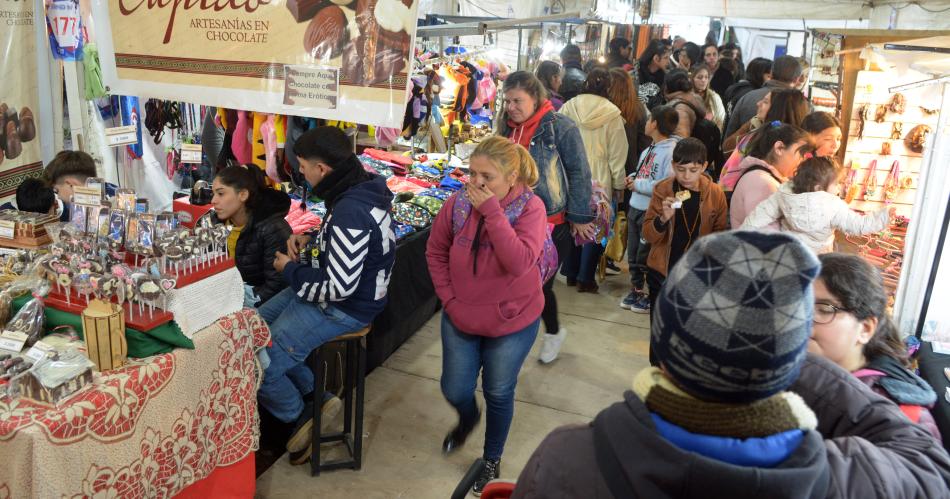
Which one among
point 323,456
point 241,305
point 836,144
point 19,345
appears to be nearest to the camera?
point 19,345

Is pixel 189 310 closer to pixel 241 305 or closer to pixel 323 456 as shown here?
pixel 241 305

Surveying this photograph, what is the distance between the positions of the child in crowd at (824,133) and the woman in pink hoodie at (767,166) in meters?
0.18

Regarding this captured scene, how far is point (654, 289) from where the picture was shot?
12.9ft

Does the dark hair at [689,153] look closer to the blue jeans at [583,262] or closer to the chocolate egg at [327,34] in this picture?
the blue jeans at [583,262]

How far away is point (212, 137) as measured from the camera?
16.2ft

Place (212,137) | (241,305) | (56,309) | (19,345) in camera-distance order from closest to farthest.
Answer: (19,345) → (56,309) → (241,305) → (212,137)

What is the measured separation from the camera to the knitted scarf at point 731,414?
36.1 inches

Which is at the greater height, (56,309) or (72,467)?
Result: (56,309)

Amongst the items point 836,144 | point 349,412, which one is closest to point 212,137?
point 349,412

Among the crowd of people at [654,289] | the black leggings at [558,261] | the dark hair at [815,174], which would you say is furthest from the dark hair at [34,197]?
the dark hair at [815,174]

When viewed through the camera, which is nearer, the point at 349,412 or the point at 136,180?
the point at 349,412

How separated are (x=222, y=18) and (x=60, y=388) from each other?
1.60 metres

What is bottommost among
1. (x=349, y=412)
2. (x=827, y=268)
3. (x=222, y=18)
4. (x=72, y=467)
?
(x=349, y=412)

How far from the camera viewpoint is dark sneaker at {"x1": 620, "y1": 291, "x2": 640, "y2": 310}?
17.6ft
